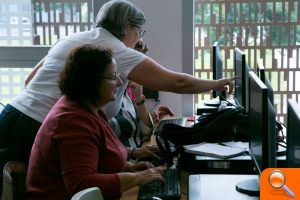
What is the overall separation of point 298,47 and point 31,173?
2.50 meters

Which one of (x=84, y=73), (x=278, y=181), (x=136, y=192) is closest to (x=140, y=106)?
(x=136, y=192)

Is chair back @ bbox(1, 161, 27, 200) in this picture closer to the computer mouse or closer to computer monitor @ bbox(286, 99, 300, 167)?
the computer mouse

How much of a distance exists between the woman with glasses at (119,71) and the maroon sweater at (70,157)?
37 centimetres

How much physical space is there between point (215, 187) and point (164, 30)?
212 centimetres

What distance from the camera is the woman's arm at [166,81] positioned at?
2.33m

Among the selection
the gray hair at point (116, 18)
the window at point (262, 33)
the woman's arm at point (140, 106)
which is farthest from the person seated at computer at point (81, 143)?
the window at point (262, 33)

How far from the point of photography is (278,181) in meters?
1.06

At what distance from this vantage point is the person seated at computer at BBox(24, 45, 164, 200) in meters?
1.67

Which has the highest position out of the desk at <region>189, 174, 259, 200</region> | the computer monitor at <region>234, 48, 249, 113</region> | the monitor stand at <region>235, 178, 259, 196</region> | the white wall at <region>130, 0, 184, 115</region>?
the white wall at <region>130, 0, 184, 115</region>

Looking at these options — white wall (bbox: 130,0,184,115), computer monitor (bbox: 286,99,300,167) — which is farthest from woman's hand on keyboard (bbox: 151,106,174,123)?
computer monitor (bbox: 286,99,300,167)

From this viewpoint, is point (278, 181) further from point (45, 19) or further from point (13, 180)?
point (45, 19)

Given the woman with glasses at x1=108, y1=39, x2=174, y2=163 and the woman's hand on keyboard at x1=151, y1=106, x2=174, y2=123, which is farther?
the woman's hand on keyboard at x1=151, y1=106, x2=174, y2=123

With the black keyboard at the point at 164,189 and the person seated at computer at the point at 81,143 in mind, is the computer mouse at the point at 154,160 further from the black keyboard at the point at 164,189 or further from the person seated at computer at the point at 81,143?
the person seated at computer at the point at 81,143

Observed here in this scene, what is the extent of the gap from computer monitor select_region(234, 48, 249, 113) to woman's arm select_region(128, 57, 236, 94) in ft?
0.24
